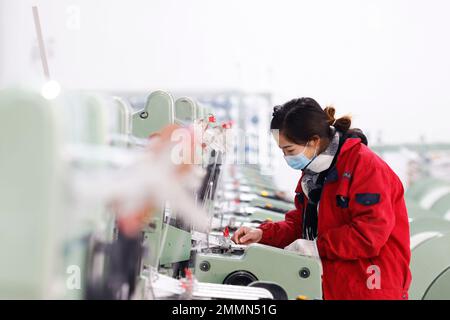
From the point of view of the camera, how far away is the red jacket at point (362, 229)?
207cm

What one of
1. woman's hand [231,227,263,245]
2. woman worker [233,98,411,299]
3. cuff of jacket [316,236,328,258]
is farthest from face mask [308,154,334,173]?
woman's hand [231,227,263,245]

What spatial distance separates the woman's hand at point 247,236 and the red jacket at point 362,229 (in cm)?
37

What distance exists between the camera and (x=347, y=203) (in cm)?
214

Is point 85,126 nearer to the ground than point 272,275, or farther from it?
farther from it

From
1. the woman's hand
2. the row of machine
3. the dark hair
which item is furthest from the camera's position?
the woman's hand

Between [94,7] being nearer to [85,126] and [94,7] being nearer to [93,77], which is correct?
[93,77]

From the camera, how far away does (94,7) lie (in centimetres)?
545

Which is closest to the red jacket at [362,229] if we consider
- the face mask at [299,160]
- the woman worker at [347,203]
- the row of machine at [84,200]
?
the woman worker at [347,203]

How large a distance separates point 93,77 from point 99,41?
35cm

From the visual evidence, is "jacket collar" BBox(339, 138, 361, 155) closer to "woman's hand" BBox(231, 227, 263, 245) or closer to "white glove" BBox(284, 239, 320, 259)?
"white glove" BBox(284, 239, 320, 259)

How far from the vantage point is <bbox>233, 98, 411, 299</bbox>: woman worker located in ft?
6.82
